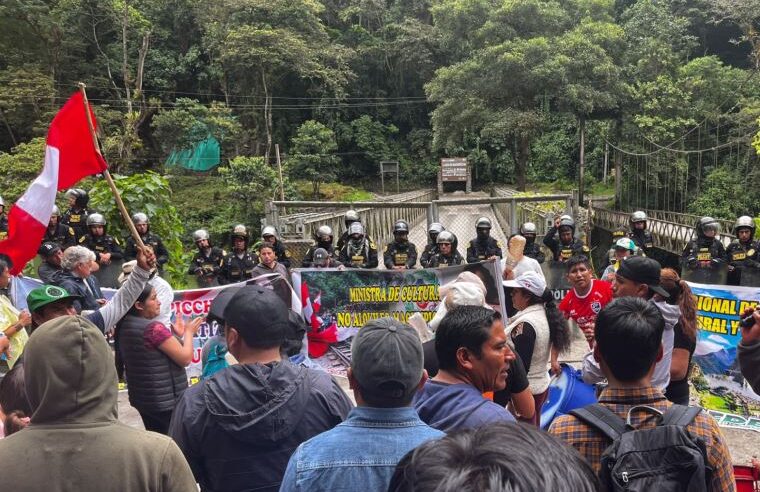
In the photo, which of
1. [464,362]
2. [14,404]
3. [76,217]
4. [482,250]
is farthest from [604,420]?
[76,217]

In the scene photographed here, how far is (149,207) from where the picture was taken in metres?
9.67

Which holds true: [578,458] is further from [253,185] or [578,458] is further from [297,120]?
[297,120]

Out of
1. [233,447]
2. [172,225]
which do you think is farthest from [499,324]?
[172,225]

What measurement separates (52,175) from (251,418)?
8.86ft

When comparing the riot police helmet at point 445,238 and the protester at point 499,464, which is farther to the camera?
the riot police helmet at point 445,238

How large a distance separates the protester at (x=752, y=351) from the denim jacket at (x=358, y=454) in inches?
66.5

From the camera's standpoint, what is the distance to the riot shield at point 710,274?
8.46m

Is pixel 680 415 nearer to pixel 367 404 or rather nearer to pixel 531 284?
pixel 367 404

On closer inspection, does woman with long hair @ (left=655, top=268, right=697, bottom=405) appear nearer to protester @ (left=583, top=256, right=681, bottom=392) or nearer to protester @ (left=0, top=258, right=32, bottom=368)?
protester @ (left=583, top=256, right=681, bottom=392)

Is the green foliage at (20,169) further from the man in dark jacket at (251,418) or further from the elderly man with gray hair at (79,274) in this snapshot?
the man in dark jacket at (251,418)

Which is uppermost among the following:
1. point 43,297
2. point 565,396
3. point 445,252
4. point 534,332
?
point 43,297

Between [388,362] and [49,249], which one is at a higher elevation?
[388,362]

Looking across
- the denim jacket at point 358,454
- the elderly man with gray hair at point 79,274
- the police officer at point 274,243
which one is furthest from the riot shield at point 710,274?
the denim jacket at point 358,454

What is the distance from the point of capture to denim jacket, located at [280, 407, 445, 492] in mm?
1704
